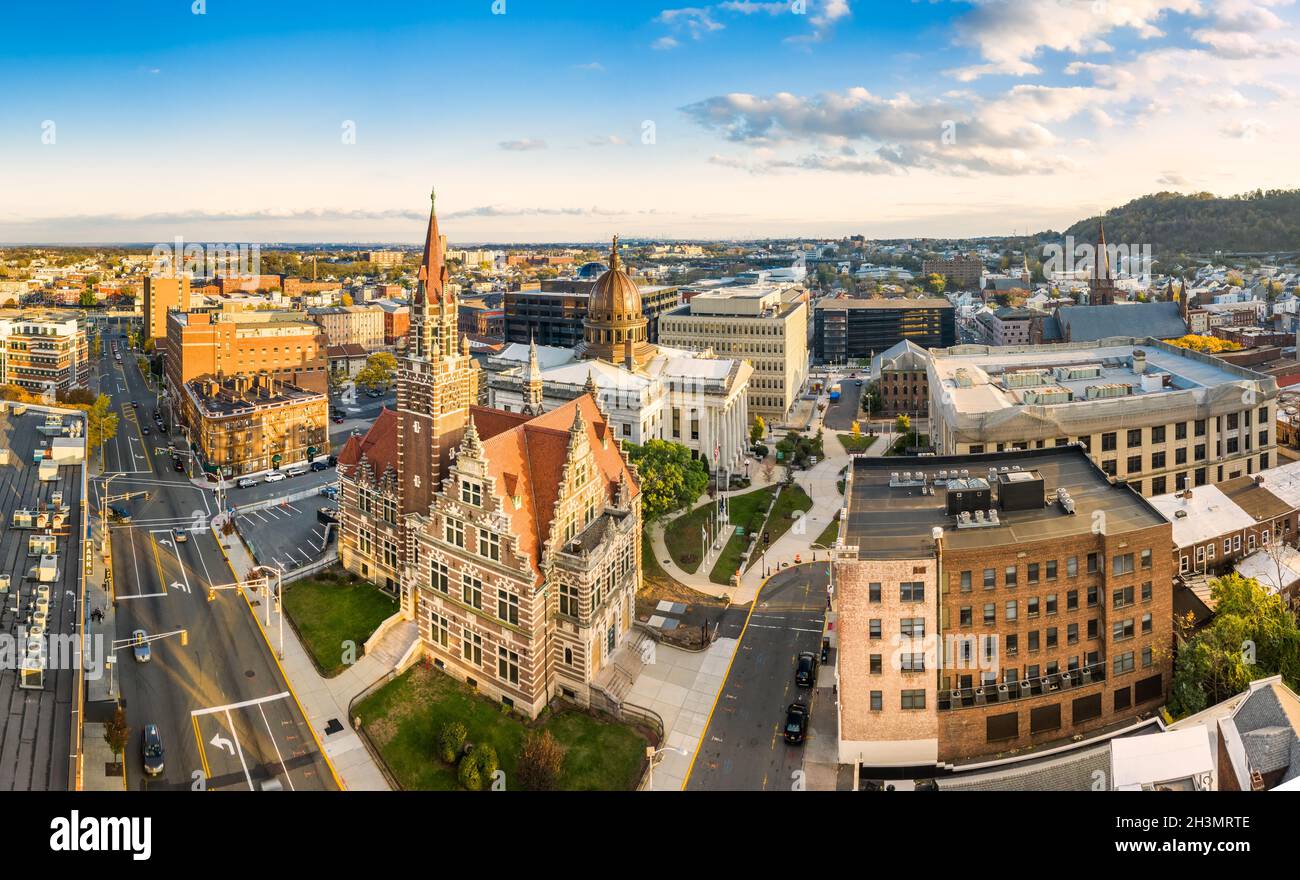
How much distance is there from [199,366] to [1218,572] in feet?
405

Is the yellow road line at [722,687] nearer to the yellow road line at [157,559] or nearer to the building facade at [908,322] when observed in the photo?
the yellow road line at [157,559]

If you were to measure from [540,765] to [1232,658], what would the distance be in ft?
121

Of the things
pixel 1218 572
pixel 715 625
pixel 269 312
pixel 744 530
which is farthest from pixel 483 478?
pixel 269 312

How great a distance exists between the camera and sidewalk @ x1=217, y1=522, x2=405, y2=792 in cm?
4778

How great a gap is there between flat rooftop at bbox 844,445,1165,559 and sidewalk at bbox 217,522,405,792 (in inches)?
1177

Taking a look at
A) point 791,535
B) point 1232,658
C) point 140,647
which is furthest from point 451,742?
point 791,535

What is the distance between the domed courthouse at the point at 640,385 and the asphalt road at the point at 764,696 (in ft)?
106

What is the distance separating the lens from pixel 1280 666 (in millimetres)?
47156

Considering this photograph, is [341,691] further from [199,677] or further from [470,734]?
[470,734]

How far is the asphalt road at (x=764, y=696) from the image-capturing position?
4731 cm

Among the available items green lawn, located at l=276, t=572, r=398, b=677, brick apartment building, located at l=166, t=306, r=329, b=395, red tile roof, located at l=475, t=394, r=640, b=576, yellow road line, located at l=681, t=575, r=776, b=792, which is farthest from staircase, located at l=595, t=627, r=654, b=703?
brick apartment building, located at l=166, t=306, r=329, b=395

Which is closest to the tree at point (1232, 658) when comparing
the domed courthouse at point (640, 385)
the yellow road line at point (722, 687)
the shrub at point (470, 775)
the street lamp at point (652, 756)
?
the yellow road line at point (722, 687)

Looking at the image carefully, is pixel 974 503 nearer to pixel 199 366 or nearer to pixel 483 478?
pixel 483 478

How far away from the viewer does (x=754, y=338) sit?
13588cm
